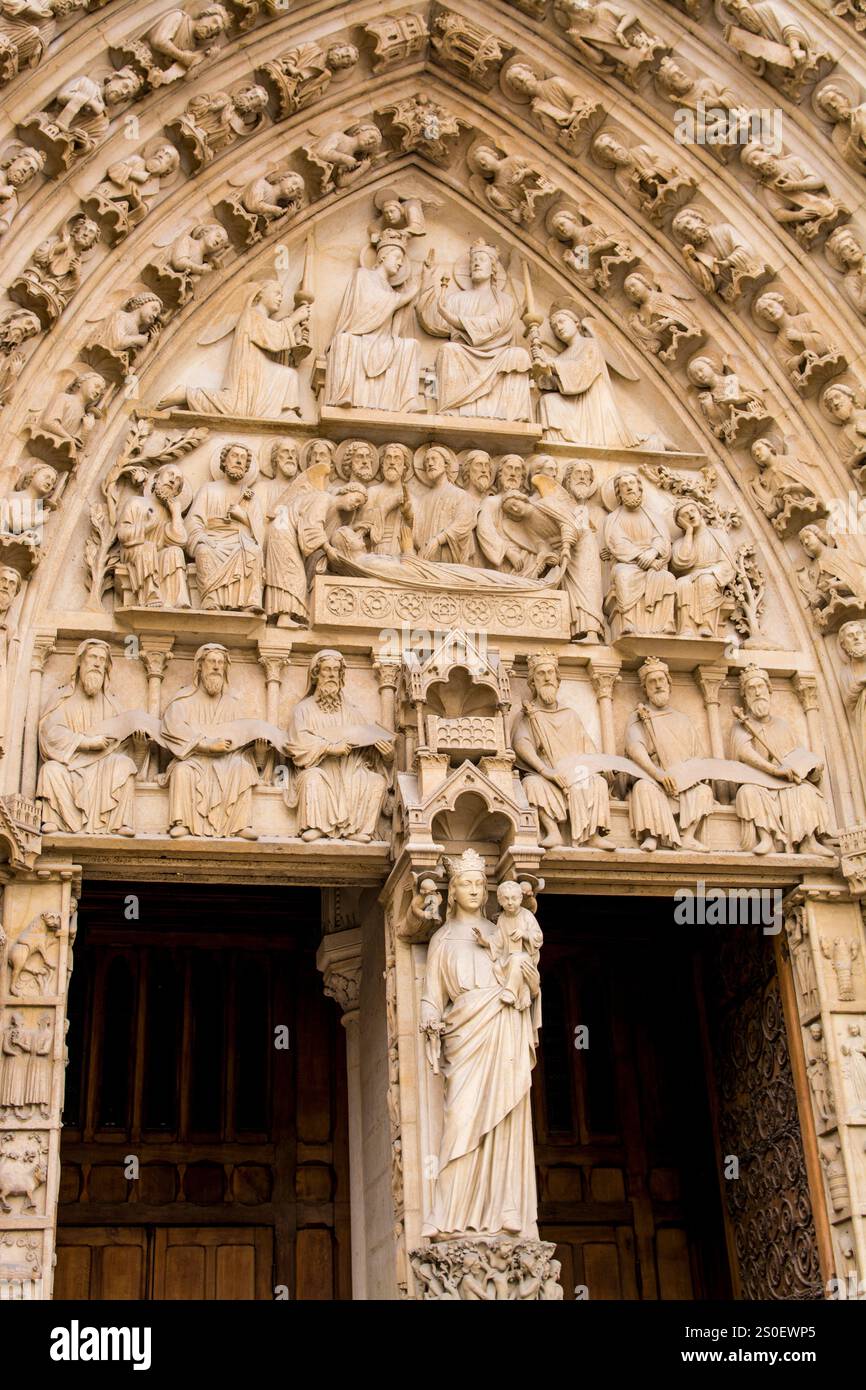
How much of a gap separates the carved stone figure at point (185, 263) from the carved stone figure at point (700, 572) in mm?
3472

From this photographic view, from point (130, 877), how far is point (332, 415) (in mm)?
3267

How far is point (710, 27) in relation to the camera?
11.5m

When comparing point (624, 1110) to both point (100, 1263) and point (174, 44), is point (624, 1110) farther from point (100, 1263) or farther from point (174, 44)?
point (174, 44)

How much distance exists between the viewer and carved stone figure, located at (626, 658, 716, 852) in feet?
32.3

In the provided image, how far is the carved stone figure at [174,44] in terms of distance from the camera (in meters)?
10.6

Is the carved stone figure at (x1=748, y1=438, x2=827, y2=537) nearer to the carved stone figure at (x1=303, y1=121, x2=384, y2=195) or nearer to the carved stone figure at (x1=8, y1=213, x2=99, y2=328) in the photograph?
the carved stone figure at (x1=303, y1=121, x2=384, y2=195)

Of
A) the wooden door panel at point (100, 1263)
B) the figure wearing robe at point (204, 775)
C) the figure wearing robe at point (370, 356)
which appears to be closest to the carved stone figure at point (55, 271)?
the figure wearing robe at point (370, 356)

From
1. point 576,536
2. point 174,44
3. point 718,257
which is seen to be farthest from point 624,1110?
point 174,44

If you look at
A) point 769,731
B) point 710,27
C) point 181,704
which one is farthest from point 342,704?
point 710,27

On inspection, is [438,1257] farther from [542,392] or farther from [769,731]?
[542,392]

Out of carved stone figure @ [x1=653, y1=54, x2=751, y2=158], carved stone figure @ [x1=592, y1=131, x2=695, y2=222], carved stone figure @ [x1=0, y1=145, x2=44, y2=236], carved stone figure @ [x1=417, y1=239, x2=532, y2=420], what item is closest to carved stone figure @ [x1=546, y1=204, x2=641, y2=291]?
carved stone figure @ [x1=592, y1=131, x2=695, y2=222]

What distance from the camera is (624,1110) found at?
1213cm

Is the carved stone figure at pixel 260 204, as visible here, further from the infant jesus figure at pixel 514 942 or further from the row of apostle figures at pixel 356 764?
the infant jesus figure at pixel 514 942

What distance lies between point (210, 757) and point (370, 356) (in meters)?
3.14
